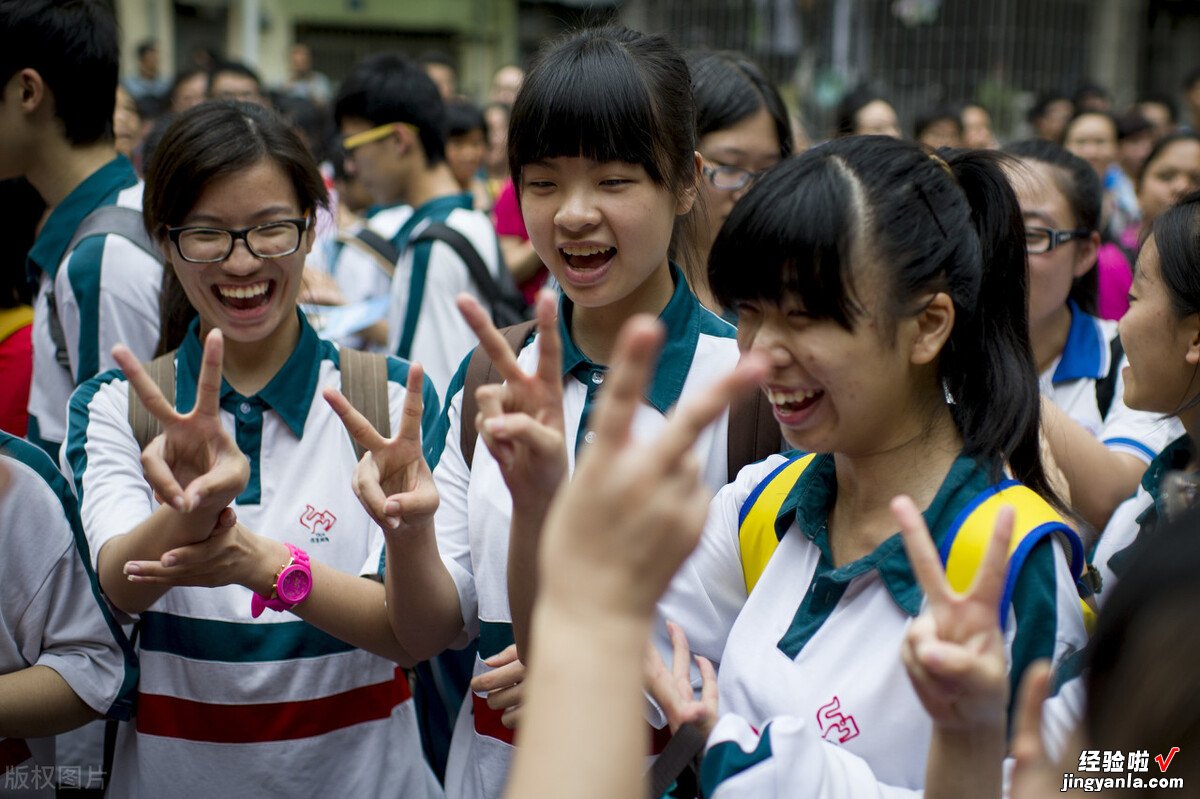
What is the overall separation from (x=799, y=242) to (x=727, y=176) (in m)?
1.51

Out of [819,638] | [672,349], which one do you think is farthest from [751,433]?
[819,638]

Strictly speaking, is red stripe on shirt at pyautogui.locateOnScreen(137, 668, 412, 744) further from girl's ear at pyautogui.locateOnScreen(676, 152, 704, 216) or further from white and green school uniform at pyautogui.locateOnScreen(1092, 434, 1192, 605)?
white and green school uniform at pyautogui.locateOnScreen(1092, 434, 1192, 605)

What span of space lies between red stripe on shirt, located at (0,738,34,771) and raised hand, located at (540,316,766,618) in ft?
5.14

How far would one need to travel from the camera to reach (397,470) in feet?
6.15

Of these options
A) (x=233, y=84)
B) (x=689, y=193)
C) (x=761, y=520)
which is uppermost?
(x=233, y=84)

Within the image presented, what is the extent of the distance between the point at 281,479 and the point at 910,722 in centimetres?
127

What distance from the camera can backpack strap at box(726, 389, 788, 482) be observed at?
2053 mm

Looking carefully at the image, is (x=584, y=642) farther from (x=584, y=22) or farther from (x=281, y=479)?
(x=584, y=22)

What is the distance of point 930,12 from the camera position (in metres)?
10.3

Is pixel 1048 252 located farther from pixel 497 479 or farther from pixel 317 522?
pixel 317 522

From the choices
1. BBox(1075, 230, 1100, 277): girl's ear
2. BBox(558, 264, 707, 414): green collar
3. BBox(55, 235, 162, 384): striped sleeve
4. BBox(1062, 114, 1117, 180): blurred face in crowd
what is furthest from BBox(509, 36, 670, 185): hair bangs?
BBox(1062, 114, 1117, 180): blurred face in crowd

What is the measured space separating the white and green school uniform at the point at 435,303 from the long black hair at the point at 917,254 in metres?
2.04

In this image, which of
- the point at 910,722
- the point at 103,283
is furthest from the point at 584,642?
the point at 103,283

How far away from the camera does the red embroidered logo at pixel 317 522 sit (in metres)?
2.25
